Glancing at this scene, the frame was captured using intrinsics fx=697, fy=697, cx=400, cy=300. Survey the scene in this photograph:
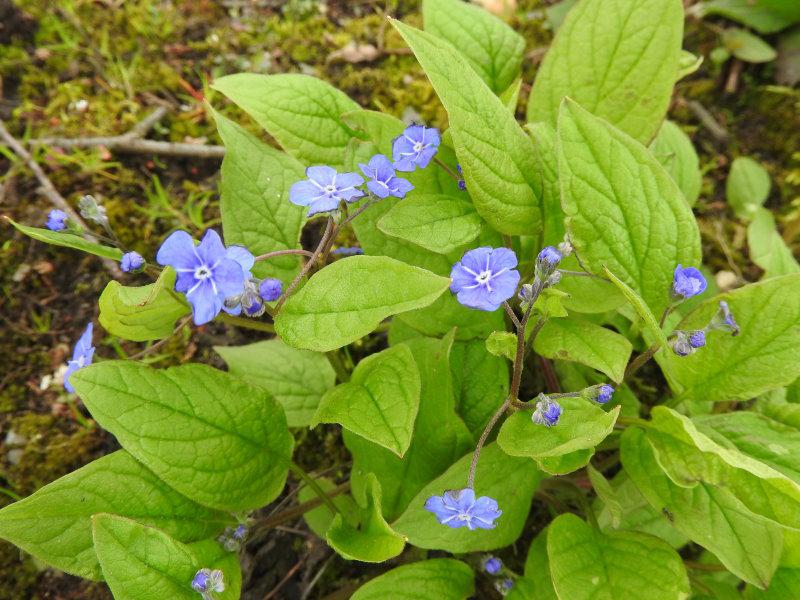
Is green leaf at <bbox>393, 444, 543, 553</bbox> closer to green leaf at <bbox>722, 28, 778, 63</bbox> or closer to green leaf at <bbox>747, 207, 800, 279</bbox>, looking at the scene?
green leaf at <bbox>747, 207, 800, 279</bbox>

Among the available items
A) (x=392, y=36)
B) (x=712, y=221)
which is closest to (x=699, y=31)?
(x=712, y=221)

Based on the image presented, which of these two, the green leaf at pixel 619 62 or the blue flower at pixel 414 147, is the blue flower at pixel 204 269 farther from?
the green leaf at pixel 619 62

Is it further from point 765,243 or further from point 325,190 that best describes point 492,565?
point 765,243

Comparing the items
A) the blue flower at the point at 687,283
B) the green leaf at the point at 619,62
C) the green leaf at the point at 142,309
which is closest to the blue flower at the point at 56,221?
the green leaf at the point at 142,309

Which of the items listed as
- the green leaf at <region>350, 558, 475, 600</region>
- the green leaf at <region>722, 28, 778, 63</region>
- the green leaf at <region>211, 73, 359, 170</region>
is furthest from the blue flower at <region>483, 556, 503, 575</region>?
the green leaf at <region>722, 28, 778, 63</region>

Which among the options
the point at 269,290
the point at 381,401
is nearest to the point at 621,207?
the point at 381,401
